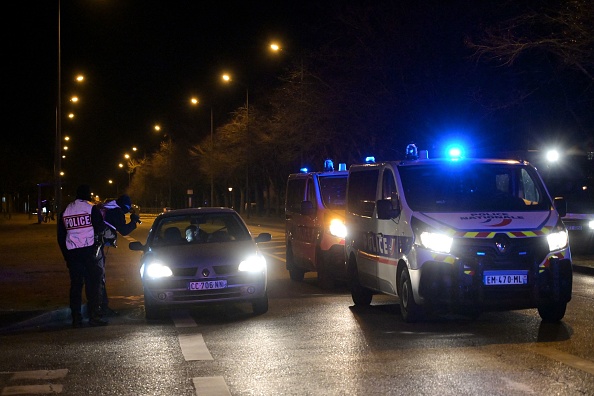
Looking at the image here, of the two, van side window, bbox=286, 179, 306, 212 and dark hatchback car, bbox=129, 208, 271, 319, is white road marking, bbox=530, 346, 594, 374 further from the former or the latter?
van side window, bbox=286, 179, 306, 212

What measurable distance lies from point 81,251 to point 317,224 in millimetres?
5519

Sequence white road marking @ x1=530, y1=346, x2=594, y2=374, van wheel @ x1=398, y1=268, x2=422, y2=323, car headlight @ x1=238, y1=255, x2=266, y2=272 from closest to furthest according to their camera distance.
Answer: white road marking @ x1=530, y1=346, x2=594, y2=374 < van wheel @ x1=398, y1=268, x2=422, y2=323 < car headlight @ x1=238, y1=255, x2=266, y2=272

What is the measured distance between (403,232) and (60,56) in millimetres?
22082

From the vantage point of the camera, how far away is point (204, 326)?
1256cm

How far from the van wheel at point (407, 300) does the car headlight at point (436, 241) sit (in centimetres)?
55

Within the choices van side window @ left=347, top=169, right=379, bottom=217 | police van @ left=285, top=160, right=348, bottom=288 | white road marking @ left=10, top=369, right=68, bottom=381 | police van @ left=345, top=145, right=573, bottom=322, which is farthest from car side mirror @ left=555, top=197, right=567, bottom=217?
white road marking @ left=10, top=369, right=68, bottom=381

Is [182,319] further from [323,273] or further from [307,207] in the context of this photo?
[307,207]

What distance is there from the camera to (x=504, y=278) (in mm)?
11031

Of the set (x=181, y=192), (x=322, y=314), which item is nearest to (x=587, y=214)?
(x=322, y=314)

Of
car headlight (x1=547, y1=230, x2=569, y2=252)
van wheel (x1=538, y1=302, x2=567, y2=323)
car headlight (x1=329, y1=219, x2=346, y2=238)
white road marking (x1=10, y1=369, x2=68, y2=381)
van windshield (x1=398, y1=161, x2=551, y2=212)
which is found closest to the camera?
white road marking (x1=10, y1=369, x2=68, y2=381)

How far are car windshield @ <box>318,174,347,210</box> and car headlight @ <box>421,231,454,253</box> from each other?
624 centimetres

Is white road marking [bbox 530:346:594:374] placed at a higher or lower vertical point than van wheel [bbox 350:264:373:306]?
lower

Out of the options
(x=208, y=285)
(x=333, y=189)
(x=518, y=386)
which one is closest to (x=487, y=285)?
(x=518, y=386)

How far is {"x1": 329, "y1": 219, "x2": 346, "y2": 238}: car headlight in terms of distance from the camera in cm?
1673
